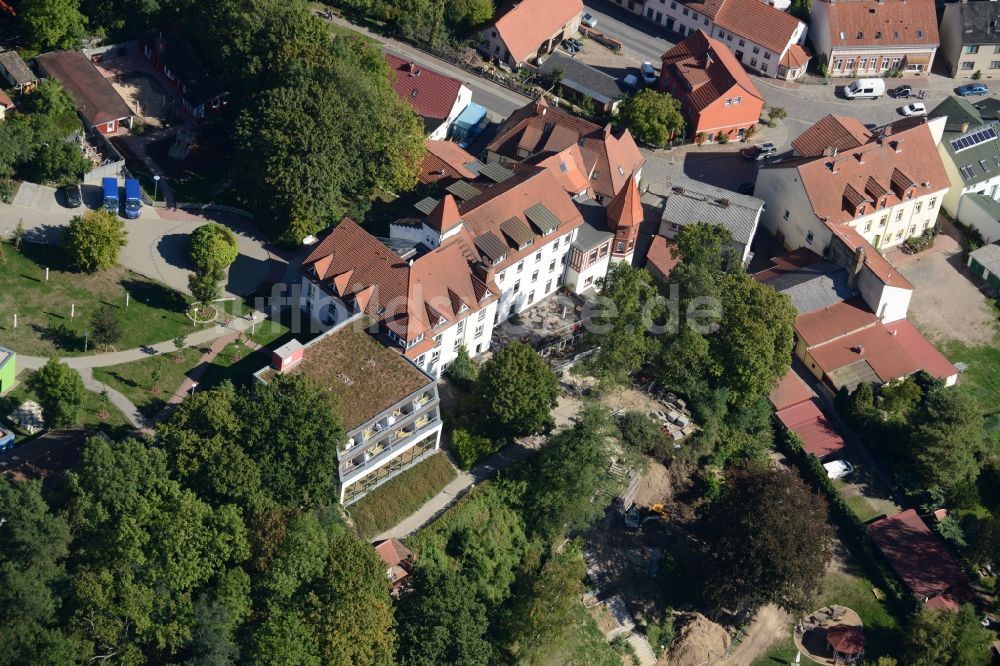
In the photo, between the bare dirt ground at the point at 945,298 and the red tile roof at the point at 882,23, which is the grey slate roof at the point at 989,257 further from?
the red tile roof at the point at 882,23

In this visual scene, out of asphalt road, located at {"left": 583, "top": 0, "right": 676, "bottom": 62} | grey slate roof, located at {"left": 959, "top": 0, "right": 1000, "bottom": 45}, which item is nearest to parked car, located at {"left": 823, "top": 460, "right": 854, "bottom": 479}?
asphalt road, located at {"left": 583, "top": 0, "right": 676, "bottom": 62}

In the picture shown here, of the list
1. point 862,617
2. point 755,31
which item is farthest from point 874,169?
point 862,617

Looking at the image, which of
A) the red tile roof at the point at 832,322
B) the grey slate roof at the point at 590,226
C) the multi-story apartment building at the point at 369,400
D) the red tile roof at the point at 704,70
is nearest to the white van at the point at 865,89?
the red tile roof at the point at 704,70

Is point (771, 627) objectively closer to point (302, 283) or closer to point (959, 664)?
point (959, 664)

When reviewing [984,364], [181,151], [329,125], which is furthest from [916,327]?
[181,151]

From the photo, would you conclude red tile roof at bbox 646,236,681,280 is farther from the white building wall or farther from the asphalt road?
the asphalt road

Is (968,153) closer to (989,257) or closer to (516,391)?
(989,257)
